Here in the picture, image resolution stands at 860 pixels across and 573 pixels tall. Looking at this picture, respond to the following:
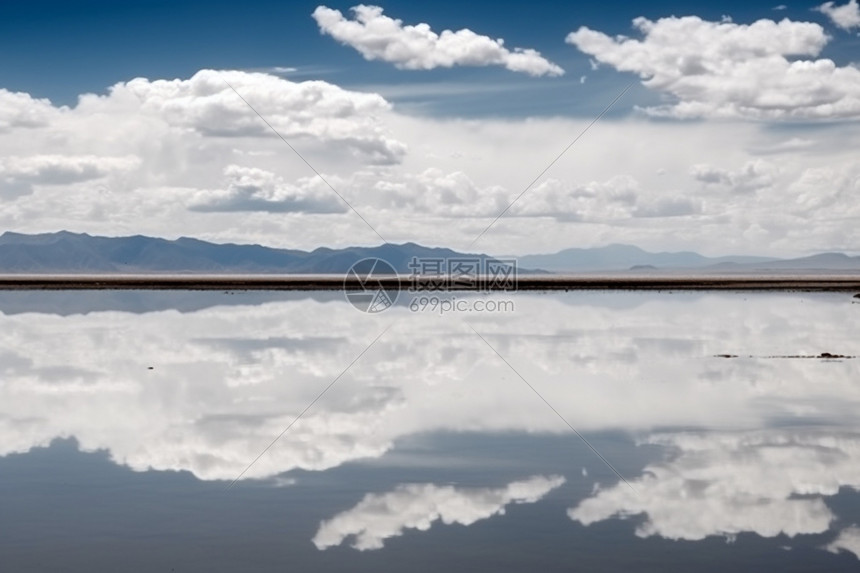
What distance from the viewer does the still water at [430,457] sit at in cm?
1089

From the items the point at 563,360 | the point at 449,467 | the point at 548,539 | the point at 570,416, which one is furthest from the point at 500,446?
the point at 563,360

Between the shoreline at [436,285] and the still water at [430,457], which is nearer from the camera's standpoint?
the still water at [430,457]

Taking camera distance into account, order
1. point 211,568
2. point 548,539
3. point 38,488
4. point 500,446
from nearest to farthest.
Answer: point 211,568
point 548,539
point 38,488
point 500,446

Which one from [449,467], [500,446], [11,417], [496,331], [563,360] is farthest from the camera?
[496,331]

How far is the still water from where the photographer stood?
10.9 meters

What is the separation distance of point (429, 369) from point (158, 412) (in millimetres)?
8484

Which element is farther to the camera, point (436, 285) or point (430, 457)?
point (436, 285)

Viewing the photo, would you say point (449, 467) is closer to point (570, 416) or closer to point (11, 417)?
point (570, 416)

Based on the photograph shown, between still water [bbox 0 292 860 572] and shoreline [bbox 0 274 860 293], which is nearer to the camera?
still water [bbox 0 292 860 572]

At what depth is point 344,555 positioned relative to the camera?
1064 cm

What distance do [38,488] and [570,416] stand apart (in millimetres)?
9570

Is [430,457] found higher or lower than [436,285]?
lower

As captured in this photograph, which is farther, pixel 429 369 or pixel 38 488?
pixel 429 369

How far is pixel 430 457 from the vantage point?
15.4m
